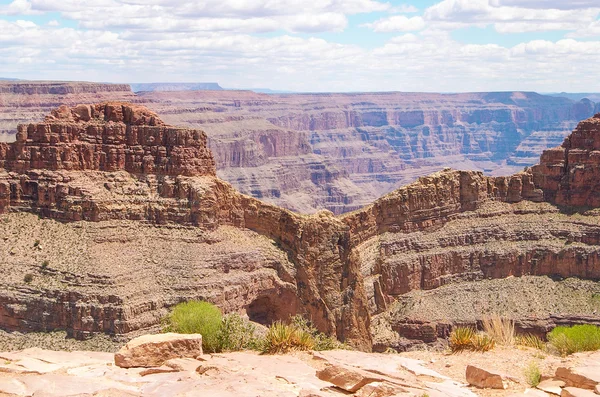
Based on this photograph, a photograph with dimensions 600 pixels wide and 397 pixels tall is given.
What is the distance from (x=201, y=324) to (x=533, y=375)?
1407cm

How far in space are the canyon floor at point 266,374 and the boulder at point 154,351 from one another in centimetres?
34

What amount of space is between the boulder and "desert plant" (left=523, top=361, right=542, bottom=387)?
31.5 ft

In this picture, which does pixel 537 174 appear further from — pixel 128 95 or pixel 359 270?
pixel 128 95

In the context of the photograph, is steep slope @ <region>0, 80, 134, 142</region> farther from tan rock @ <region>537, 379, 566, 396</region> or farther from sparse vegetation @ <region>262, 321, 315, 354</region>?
tan rock @ <region>537, 379, 566, 396</region>

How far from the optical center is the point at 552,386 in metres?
22.7

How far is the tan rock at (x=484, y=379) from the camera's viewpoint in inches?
923

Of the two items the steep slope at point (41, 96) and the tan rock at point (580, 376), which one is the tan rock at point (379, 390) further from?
the steep slope at point (41, 96)

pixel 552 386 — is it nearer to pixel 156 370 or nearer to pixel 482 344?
pixel 482 344

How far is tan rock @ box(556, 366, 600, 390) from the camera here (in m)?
22.2

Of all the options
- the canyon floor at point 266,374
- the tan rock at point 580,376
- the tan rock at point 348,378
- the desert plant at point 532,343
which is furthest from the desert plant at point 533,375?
the desert plant at point 532,343

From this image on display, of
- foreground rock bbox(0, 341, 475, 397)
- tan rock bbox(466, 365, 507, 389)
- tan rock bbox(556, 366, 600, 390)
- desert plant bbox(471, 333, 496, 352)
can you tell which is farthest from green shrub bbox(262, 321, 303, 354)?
→ tan rock bbox(556, 366, 600, 390)

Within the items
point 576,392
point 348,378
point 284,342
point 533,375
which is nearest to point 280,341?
point 284,342

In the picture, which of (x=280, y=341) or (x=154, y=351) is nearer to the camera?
(x=154, y=351)

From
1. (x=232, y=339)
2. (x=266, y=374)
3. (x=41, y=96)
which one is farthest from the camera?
(x=41, y=96)
